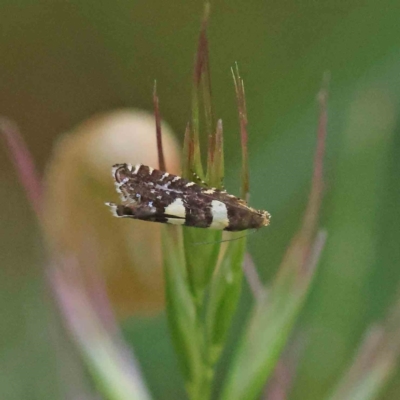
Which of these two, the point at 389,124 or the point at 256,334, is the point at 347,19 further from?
the point at 256,334

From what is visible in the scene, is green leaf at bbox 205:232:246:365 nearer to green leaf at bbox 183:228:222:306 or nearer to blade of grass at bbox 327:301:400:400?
green leaf at bbox 183:228:222:306

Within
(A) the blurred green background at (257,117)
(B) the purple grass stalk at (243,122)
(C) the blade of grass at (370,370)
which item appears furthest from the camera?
(A) the blurred green background at (257,117)

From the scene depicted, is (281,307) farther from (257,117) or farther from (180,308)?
(257,117)

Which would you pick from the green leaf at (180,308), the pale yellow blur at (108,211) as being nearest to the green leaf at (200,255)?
the green leaf at (180,308)

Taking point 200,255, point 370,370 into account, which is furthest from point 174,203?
point 370,370

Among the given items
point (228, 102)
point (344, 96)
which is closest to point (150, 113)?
point (228, 102)

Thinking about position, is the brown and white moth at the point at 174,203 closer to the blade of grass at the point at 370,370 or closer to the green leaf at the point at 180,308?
the green leaf at the point at 180,308

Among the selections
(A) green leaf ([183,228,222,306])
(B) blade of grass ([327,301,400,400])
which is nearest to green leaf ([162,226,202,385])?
(A) green leaf ([183,228,222,306])
